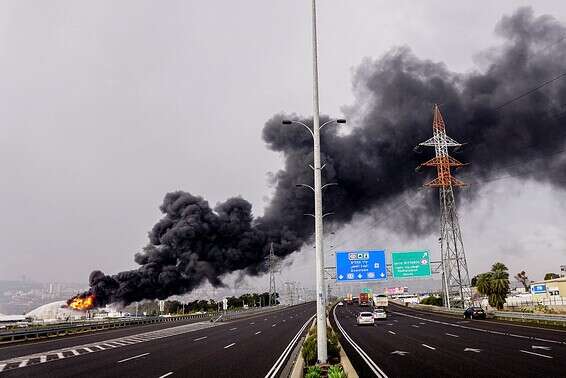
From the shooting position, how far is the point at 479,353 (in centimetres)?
1962

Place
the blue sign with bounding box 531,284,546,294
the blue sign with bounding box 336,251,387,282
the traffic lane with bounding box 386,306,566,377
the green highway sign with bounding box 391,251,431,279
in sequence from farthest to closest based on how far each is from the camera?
1. the blue sign with bounding box 531,284,546,294
2. the green highway sign with bounding box 391,251,431,279
3. the blue sign with bounding box 336,251,387,282
4. the traffic lane with bounding box 386,306,566,377

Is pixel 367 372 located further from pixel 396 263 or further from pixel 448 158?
pixel 448 158

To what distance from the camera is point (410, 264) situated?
52.3m

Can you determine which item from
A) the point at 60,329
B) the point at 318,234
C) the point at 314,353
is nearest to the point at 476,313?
the point at 314,353

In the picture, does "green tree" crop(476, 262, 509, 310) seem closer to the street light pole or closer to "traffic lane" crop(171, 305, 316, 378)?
"traffic lane" crop(171, 305, 316, 378)

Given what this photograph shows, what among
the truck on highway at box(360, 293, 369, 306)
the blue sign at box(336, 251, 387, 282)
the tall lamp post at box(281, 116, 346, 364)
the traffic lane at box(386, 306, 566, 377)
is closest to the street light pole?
the tall lamp post at box(281, 116, 346, 364)

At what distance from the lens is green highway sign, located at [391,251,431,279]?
5191 cm

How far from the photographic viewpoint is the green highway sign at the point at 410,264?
170ft

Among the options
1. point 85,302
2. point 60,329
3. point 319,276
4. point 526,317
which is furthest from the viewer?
point 85,302

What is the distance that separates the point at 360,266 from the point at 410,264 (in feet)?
27.4

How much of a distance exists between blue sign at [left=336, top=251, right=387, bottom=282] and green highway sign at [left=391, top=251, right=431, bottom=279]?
4115 mm

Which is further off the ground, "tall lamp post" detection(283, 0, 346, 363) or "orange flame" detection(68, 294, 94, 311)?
"tall lamp post" detection(283, 0, 346, 363)

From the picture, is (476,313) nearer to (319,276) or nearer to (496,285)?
(496,285)

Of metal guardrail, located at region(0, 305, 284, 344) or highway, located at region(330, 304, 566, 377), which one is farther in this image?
metal guardrail, located at region(0, 305, 284, 344)
